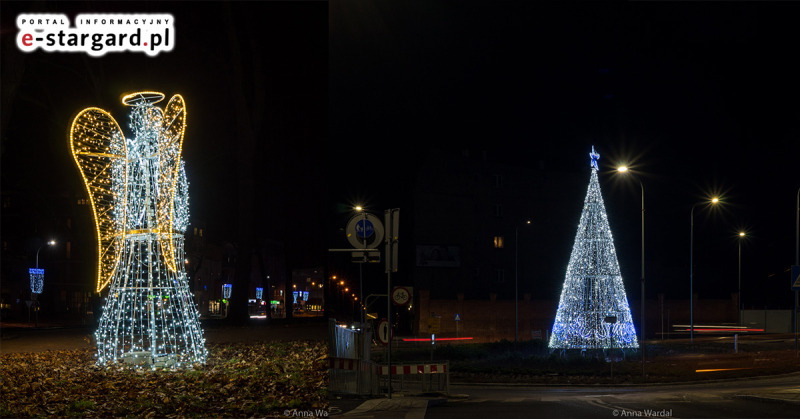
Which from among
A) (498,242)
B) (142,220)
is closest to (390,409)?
(142,220)

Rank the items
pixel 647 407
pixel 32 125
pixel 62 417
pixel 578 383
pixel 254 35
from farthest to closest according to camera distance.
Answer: pixel 254 35, pixel 32 125, pixel 578 383, pixel 647 407, pixel 62 417

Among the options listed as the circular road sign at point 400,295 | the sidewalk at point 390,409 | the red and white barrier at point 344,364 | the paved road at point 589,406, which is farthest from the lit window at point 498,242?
the red and white barrier at point 344,364

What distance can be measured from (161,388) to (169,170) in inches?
193

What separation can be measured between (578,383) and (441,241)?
3669cm

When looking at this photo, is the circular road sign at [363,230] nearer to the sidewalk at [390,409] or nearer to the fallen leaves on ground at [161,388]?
the fallen leaves on ground at [161,388]

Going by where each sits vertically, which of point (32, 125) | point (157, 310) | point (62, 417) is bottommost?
point (62, 417)

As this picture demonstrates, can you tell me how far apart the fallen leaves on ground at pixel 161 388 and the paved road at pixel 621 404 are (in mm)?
2858

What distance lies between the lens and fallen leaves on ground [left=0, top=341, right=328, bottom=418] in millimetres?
9398

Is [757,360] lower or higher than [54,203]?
lower

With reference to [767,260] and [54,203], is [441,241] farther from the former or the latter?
[54,203]

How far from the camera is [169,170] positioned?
14164mm

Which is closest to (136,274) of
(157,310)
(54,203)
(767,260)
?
(157,310)

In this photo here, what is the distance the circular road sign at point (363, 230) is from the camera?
12.0 m

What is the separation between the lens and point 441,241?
5747cm
